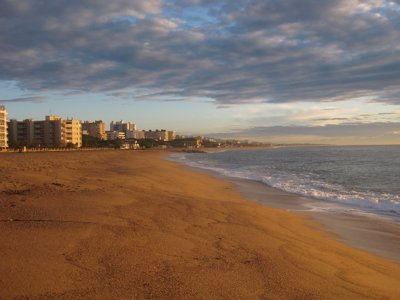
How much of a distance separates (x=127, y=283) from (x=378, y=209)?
11078mm

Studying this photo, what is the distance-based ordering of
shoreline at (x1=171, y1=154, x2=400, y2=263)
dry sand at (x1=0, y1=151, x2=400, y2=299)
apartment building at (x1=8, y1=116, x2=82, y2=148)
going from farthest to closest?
apartment building at (x1=8, y1=116, x2=82, y2=148), shoreline at (x1=171, y1=154, x2=400, y2=263), dry sand at (x1=0, y1=151, x2=400, y2=299)

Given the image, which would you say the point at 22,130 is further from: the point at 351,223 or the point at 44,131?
the point at 351,223

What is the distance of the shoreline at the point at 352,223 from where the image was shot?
26.3 feet

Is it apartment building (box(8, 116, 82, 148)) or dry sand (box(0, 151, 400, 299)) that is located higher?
apartment building (box(8, 116, 82, 148))

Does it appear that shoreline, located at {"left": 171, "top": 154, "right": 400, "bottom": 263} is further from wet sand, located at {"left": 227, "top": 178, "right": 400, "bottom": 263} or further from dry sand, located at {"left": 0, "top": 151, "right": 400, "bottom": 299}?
dry sand, located at {"left": 0, "top": 151, "right": 400, "bottom": 299}

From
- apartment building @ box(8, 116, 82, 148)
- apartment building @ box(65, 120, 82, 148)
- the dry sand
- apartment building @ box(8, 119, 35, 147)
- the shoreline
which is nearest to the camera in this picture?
the dry sand

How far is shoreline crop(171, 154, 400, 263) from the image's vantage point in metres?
8.03

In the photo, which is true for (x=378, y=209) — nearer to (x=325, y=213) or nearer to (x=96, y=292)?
(x=325, y=213)

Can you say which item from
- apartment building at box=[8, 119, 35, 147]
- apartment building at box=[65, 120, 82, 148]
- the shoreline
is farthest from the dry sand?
apartment building at box=[8, 119, 35, 147]

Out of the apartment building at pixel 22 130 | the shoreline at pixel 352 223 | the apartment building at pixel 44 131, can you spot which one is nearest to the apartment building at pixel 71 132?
the apartment building at pixel 44 131

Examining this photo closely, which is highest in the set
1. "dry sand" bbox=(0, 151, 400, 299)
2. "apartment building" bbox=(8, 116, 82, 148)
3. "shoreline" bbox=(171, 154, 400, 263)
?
"apartment building" bbox=(8, 116, 82, 148)

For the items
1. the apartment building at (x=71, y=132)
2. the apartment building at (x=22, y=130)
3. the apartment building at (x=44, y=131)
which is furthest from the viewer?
the apartment building at (x=71, y=132)

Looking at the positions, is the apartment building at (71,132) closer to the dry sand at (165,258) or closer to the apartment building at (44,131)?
the apartment building at (44,131)

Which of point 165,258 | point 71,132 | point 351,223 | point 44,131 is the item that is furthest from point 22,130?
point 165,258
